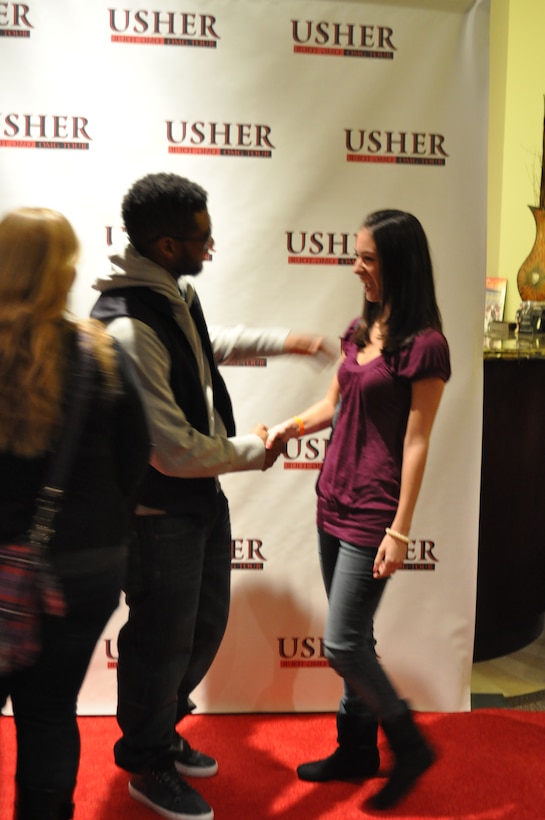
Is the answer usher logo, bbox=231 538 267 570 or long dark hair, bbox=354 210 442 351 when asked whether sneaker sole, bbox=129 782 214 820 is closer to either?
usher logo, bbox=231 538 267 570

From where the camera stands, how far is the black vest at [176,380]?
188 cm

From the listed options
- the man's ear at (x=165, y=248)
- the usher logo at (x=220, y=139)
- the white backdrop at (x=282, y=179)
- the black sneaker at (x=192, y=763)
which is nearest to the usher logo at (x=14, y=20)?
the white backdrop at (x=282, y=179)

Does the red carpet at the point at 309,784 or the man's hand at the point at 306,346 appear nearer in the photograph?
the red carpet at the point at 309,784

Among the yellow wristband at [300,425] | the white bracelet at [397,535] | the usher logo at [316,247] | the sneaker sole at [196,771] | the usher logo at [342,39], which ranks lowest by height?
the sneaker sole at [196,771]

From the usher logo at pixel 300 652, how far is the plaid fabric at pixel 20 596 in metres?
1.44

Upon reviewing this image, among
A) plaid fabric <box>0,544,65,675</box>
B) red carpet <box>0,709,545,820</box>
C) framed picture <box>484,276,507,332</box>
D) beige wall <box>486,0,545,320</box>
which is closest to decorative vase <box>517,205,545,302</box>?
framed picture <box>484,276,507,332</box>

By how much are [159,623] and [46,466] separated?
766 mm

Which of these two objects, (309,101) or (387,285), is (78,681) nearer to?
(387,285)

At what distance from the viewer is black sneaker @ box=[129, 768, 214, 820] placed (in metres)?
2.11

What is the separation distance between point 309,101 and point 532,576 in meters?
2.06

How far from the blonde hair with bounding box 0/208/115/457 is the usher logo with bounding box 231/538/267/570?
4.46ft

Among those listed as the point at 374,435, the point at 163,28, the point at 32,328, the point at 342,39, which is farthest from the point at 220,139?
the point at 32,328

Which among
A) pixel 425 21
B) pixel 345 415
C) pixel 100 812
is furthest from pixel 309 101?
pixel 100 812

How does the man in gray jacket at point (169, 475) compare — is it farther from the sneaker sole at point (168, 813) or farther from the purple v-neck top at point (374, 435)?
the purple v-neck top at point (374, 435)
